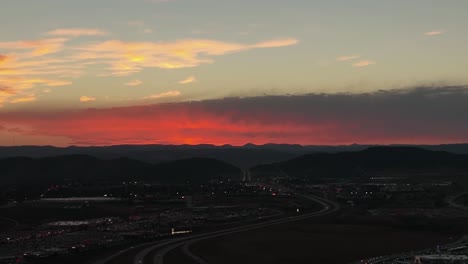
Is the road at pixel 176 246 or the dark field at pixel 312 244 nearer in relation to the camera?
the road at pixel 176 246

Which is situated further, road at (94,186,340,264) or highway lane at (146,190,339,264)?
highway lane at (146,190,339,264)

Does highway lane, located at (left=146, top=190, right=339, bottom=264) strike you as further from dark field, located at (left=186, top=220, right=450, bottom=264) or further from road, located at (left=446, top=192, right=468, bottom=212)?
road, located at (left=446, top=192, right=468, bottom=212)

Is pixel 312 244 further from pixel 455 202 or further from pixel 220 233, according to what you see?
pixel 455 202

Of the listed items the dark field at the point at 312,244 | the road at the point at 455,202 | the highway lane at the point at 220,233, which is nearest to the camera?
the dark field at the point at 312,244

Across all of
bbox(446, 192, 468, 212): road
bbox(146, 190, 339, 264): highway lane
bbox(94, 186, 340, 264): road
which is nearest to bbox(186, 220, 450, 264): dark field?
bbox(146, 190, 339, 264): highway lane

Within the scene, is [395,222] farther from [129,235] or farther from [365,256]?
[129,235]

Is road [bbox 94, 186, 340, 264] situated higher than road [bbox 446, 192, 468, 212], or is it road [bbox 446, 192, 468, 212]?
road [bbox 446, 192, 468, 212]

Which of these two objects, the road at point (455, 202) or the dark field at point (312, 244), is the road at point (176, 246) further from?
the road at point (455, 202)

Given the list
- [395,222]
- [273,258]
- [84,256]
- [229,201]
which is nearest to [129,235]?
[84,256]

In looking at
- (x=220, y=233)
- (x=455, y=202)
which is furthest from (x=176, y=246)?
(x=455, y=202)

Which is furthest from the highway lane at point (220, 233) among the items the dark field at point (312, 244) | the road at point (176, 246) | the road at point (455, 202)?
the road at point (455, 202)
